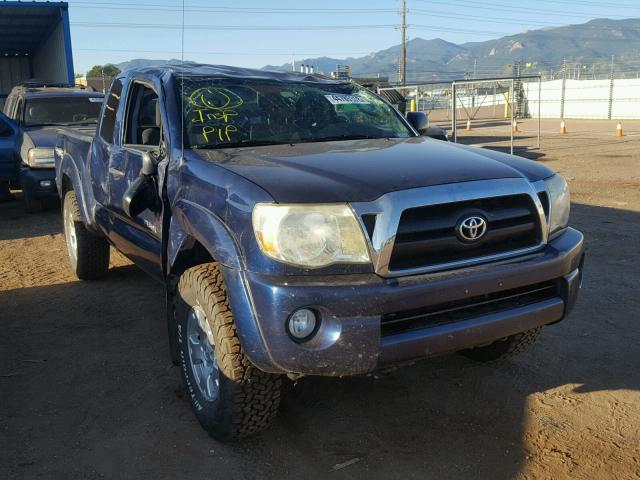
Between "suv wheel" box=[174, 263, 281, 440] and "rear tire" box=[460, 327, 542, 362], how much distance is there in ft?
5.21

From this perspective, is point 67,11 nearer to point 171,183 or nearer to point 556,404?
point 171,183

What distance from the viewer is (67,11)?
48.6 feet

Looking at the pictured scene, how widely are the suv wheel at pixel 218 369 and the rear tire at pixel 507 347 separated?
1588 mm

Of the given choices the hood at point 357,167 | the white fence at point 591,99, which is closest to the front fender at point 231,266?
the hood at point 357,167

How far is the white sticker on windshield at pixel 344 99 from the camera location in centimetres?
430

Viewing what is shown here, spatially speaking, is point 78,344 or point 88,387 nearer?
point 88,387

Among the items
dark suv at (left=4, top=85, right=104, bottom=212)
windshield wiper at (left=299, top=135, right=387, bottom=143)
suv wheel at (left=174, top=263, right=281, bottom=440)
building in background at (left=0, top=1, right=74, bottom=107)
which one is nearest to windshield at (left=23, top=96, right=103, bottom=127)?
dark suv at (left=4, top=85, right=104, bottom=212)

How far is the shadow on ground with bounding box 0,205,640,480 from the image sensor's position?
121 inches

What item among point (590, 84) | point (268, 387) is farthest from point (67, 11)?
point (590, 84)

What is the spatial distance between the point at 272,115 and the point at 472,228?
1616 millimetres

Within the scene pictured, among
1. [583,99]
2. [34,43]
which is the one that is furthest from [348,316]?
[583,99]

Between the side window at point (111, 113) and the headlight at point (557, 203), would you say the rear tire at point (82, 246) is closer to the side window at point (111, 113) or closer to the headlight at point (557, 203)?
the side window at point (111, 113)

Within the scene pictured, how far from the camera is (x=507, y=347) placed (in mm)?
4023

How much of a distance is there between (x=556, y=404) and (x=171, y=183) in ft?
7.95
